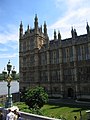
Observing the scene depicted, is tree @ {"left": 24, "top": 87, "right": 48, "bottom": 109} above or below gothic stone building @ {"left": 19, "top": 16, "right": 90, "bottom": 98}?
below

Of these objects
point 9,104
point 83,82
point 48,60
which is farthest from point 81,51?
point 9,104

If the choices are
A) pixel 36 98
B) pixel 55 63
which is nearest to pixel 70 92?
pixel 55 63

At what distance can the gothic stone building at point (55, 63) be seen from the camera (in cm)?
4512

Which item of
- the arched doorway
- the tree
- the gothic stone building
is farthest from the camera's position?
the arched doorway

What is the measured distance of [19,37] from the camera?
62469 millimetres

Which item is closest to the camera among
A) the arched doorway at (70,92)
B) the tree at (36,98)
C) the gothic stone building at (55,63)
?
the tree at (36,98)

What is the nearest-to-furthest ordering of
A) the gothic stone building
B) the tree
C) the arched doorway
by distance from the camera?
the tree
the gothic stone building
the arched doorway

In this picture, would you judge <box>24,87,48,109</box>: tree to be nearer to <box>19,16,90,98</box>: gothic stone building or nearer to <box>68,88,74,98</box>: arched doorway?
<box>19,16,90,98</box>: gothic stone building

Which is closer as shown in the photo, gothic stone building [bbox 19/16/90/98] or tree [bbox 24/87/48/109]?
tree [bbox 24/87/48/109]

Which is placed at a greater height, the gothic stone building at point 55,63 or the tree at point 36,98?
the gothic stone building at point 55,63

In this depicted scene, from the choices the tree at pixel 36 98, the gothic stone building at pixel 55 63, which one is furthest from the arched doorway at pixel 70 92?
the tree at pixel 36 98

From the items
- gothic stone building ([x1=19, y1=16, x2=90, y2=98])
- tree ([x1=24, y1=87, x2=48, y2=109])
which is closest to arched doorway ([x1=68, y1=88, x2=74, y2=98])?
gothic stone building ([x1=19, y1=16, x2=90, y2=98])

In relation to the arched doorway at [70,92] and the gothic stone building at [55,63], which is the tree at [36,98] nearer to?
the gothic stone building at [55,63]

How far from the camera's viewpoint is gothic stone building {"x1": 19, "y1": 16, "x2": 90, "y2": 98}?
45125 mm
